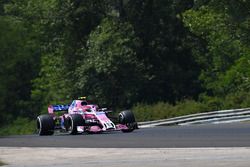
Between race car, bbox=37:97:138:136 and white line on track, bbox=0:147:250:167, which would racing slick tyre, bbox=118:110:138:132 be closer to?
race car, bbox=37:97:138:136

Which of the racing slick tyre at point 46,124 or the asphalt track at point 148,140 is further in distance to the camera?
the racing slick tyre at point 46,124

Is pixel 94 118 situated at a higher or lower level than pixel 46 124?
higher

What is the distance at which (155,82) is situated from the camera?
164 ft

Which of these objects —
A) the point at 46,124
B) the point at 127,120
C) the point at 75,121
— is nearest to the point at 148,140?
the point at 127,120

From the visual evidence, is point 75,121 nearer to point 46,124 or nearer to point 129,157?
point 46,124

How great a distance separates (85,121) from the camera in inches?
1129

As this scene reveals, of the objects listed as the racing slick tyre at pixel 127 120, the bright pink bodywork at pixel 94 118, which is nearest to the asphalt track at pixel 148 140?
the bright pink bodywork at pixel 94 118

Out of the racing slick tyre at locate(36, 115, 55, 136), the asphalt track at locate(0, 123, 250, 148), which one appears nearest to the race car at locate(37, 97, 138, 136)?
the racing slick tyre at locate(36, 115, 55, 136)

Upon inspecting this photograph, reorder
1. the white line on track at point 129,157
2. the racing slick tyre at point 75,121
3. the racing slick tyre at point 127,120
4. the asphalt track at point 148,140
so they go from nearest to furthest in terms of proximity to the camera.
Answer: the white line on track at point 129,157 → the asphalt track at point 148,140 → the racing slick tyre at point 75,121 → the racing slick tyre at point 127,120

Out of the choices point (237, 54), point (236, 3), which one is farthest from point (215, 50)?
point (236, 3)

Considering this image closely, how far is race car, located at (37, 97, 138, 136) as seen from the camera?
93.4 feet

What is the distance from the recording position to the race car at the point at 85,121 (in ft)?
93.4

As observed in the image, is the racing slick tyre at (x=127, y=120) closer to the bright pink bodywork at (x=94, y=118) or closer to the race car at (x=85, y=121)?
the race car at (x=85, y=121)

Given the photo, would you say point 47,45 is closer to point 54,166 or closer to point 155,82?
point 155,82
